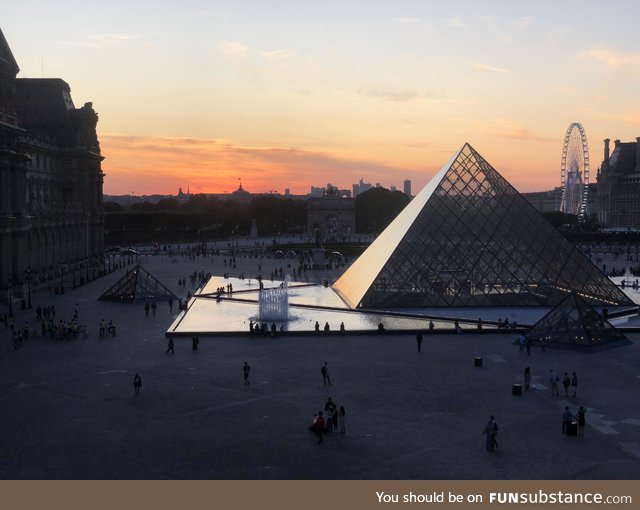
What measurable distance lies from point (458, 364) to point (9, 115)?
28.5 meters

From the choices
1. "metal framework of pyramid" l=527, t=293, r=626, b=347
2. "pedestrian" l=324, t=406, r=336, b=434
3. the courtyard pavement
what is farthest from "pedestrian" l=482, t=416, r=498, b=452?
"metal framework of pyramid" l=527, t=293, r=626, b=347

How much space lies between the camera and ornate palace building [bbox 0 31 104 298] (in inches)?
1781

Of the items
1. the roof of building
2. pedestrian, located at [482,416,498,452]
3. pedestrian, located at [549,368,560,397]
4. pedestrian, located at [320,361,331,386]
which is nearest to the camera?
pedestrian, located at [482,416,498,452]

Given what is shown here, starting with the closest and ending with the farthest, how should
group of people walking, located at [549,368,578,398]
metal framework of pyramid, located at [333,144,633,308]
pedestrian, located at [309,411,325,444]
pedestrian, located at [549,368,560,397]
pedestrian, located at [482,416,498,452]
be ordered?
pedestrian, located at [482,416,498,452]
pedestrian, located at [309,411,325,444]
group of people walking, located at [549,368,578,398]
pedestrian, located at [549,368,560,397]
metal framework of pyramid, located at [333,144,633,308]

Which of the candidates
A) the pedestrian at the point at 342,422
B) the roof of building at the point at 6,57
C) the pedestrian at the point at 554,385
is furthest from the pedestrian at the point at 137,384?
the roof of building at the point at 6,57

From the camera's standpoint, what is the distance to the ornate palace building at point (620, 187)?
415ft

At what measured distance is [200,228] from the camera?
12419cm

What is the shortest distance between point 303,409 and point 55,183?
4921 centimetres

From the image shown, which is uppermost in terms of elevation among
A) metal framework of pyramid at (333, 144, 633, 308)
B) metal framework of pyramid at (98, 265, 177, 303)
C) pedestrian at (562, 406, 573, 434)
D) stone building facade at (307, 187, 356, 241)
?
stone building facade at (307, 187, 356, 241)

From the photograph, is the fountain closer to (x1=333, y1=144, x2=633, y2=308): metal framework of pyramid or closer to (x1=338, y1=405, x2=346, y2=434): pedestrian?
(x1=333, y1=144, x2=633, y2=308): metal framework of pyramid

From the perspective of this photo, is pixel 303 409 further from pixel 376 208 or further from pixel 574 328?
pixel 376 208

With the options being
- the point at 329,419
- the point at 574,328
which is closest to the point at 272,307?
the point at 574,328

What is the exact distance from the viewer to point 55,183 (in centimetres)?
6050

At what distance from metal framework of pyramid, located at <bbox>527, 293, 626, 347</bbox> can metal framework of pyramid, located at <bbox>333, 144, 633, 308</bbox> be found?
7.80m
